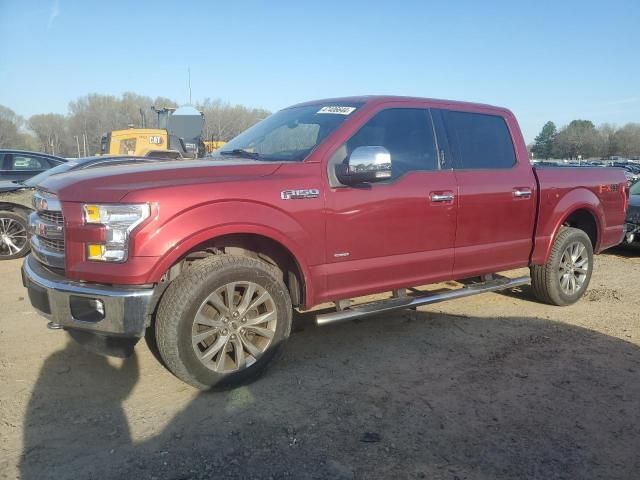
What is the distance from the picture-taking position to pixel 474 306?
5402 mm

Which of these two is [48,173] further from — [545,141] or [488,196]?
[545,141]

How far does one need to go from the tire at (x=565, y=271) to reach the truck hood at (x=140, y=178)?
3.28m

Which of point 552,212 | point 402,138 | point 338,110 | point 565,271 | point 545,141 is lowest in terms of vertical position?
point 565,271

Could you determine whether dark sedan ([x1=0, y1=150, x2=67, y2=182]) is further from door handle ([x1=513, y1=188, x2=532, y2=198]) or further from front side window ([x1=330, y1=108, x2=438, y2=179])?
door handle ([x1=513, y1=188, x2=532, y2=198])

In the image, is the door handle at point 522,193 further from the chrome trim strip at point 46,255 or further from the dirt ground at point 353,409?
the chrome trim strip at point 46,255

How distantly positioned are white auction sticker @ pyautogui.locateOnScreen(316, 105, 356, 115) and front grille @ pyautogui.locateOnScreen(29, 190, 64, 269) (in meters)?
2.12

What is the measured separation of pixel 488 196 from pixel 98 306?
10.7 feet

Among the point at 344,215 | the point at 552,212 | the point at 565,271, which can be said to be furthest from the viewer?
the point at 565,271

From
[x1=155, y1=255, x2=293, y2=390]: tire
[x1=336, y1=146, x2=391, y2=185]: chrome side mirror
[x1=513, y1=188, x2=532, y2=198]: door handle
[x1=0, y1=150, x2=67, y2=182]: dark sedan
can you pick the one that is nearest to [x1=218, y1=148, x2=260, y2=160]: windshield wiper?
[x1=336, y1=146, x2=391, y2=185]: chrome side mirror

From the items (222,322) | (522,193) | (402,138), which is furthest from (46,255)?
(522,193)

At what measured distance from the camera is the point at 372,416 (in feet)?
9.98

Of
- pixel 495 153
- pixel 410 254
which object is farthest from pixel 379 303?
pixel 495 153

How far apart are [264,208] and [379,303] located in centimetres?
128

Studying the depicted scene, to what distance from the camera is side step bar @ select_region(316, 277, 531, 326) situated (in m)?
3.68
